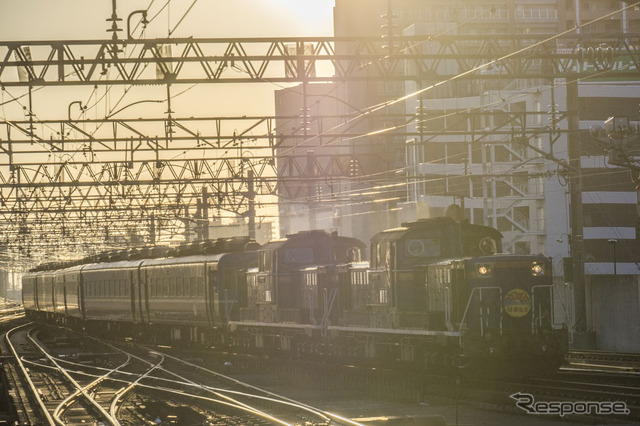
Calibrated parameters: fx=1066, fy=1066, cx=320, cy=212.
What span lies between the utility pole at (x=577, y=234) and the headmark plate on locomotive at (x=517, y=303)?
1252 centimetres

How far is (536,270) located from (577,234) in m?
12.7

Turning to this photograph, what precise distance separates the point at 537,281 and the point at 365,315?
203 inches

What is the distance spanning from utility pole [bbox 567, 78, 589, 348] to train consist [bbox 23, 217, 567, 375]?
720 centimetres

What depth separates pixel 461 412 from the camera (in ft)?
62.3

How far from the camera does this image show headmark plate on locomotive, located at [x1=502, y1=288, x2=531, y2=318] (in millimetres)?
21781

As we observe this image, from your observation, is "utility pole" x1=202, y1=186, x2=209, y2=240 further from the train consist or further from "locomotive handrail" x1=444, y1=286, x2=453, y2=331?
"locomotive handrail" x1=444, y1=286, x2=453, y2=331

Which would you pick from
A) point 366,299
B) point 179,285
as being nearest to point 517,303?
point 366,299

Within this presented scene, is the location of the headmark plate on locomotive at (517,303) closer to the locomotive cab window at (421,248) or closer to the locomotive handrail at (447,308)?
the locomotive handrail at (447,308)

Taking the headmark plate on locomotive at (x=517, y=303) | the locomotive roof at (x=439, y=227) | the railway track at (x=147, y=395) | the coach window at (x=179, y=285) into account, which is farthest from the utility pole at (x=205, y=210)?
the headmark plate on locomotive at (x=517, y=303)

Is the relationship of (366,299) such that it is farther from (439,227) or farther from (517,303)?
(517,303)

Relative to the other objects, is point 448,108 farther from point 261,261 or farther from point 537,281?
point 537,281

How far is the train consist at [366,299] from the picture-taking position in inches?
855

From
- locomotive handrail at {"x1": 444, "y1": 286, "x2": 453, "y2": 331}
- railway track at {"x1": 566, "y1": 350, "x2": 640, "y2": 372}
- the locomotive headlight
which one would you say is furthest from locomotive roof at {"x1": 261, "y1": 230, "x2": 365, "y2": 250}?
the locomotive headlight

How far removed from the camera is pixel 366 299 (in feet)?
85.1
